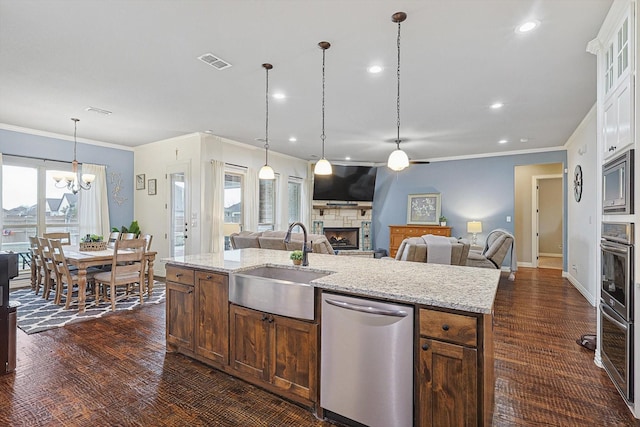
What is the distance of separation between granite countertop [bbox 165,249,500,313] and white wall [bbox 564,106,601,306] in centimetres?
306

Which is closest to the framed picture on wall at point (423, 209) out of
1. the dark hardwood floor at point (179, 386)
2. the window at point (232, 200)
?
the window at point (232, 200)

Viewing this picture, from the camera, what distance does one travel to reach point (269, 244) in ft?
16.2

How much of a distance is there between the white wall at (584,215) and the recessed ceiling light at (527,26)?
8.33 feet

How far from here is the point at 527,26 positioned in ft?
8.16

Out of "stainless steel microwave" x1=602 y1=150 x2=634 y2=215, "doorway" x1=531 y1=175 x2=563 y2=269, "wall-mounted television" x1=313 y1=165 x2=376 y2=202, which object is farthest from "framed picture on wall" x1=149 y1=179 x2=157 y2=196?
"doorway" x1=531 y1=175 x2=563 y2=269

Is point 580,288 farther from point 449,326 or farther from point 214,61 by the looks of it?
point 214,61

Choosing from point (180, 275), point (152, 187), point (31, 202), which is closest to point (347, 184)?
point (152, 187)

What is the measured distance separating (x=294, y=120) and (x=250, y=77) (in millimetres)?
1639

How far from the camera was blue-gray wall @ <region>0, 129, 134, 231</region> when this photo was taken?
17.7ft

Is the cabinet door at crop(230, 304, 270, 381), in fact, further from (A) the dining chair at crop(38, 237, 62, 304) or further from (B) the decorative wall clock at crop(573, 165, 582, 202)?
(B) the decorative wall clock at crop(573, 165, 582, 202)

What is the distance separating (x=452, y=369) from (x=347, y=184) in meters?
7.23

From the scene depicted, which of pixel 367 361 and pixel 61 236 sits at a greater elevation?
pixel 61 236

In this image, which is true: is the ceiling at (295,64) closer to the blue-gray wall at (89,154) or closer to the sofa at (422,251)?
the blue-gray wall at (89,154)

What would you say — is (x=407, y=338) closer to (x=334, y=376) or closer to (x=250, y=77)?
(x=334, y=376)
